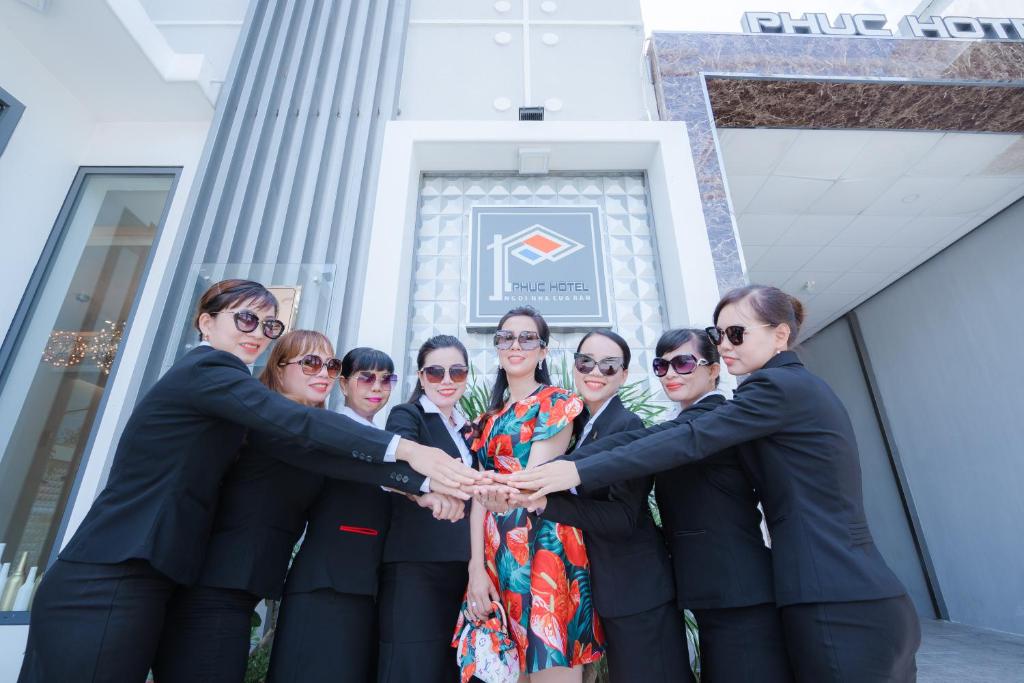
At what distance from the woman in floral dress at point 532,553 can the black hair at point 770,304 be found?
2.16 ft

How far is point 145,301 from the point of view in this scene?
371cm

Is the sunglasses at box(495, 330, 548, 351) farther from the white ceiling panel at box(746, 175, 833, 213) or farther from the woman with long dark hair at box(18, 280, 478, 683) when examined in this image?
the white ceiling panel at box(746, 175, 833, 213)

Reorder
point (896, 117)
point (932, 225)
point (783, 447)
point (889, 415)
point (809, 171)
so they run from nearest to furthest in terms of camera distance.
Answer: point (783, 447) → point (896, 117) → point (809, 171) → point (932, 225) → point (889, 415)

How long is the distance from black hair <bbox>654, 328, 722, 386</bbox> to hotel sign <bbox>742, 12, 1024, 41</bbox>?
3897 millimetres

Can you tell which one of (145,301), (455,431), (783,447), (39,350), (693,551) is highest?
(145,301)

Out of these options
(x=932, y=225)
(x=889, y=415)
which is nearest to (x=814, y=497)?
(x=932, y=225)

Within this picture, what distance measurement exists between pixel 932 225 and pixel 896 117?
7.71 feet

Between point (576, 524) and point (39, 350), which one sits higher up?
point (39, 350)

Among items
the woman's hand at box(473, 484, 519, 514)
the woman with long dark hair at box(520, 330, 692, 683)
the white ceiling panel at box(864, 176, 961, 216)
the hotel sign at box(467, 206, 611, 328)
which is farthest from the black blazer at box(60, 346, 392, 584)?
the white ceiling panel at box(864, 176, 961, 216)

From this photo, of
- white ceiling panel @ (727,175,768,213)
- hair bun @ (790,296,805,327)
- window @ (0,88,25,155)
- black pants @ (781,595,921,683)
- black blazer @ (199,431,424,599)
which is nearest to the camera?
black pants @ (781,595,921,683)

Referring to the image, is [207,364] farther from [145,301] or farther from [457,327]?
[145,301]

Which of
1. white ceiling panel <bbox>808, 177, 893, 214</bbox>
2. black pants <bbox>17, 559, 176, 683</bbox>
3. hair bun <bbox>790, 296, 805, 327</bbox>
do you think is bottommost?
black pants <bbox>17, 559, 176, 683</bbox>

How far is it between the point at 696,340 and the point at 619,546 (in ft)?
2.60

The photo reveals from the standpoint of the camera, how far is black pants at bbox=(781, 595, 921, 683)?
4.01 feet
